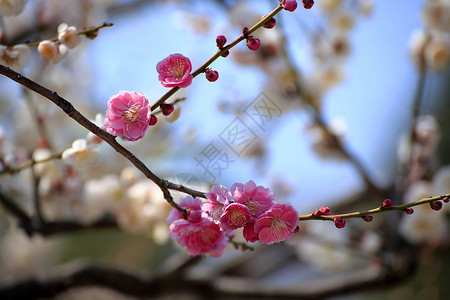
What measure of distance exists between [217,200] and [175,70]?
15 cm

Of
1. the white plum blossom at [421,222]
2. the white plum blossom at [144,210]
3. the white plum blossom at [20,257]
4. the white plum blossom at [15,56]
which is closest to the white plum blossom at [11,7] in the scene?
the white plum blossom at [15,56]

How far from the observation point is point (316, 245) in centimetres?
140

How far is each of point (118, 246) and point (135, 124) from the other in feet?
6.45

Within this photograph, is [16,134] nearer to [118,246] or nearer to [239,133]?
[239,133]

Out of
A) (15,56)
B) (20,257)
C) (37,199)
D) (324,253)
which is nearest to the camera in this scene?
(15,56)

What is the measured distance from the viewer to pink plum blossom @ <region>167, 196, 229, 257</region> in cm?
45

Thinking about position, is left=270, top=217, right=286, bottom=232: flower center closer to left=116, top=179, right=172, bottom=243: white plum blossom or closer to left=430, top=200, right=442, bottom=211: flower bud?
left=430, top=200, right=442, bottom=211: flower bud

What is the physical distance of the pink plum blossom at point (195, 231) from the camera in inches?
17.7

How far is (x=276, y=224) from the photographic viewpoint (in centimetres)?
42

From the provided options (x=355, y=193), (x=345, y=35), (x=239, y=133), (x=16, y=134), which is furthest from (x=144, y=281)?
(x=345, y=35)

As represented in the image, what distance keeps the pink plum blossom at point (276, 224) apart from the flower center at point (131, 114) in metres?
0.17

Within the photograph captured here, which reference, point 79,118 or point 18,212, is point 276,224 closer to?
point 79,118

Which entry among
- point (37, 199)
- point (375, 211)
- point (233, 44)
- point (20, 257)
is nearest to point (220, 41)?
point (233, 44)

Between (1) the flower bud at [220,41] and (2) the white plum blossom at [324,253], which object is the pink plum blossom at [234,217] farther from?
(2) the white plum blossom at [324,253]
